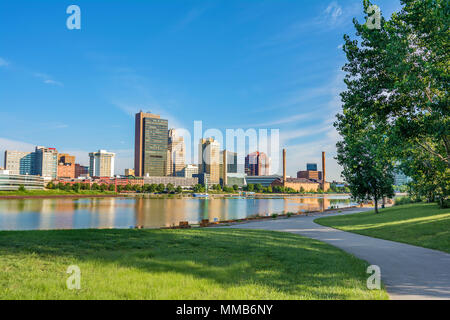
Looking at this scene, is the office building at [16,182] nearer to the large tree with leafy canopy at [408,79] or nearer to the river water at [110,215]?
the river water at [110,215]

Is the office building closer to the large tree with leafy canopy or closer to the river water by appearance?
the river water

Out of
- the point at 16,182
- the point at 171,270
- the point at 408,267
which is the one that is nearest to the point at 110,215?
the point at 171,270

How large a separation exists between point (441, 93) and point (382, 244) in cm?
862

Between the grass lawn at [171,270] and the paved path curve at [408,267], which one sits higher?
the grass lawn at [171,270]

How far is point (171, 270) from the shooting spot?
7992 millimetres

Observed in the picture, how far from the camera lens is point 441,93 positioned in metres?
16.0

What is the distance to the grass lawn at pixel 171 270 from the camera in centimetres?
645

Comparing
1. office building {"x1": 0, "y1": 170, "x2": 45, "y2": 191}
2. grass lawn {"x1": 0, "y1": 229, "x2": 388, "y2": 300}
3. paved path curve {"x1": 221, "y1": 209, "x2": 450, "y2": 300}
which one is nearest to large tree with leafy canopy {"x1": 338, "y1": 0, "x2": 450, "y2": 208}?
paved path curve {"x1": 221, "y1": 209, "x2": 450, "y2": 300}

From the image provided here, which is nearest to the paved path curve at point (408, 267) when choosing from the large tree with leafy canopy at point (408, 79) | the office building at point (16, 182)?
the large tree with leafy canopy at point (408, 79)

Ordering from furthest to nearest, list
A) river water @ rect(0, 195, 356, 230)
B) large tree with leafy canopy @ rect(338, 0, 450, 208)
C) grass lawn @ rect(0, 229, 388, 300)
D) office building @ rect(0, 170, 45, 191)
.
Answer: office building @ rect(0, 170, 45, 191)
river water @ rect(0, 195, 356, 230)
large tree with leafy canopy @ rect(338, 0, 450, 208)
grass lawn @ rect(0, 229, 388, 300)

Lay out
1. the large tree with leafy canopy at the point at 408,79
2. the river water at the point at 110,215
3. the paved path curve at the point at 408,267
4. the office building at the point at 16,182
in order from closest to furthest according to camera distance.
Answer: the paved path curve at the point at 408,267 < the large tree with leafy canopy at the point at 408,79 < the river water at the point at 110,215 < the office building at the point at 16,182

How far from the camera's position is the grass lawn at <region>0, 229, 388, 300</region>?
21.2 ft
